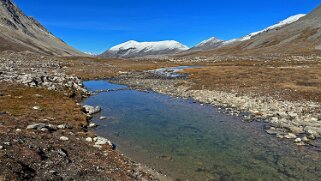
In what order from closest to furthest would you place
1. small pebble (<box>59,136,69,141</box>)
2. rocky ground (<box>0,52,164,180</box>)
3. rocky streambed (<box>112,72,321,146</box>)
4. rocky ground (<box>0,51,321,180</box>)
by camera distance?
1. rocky ground (<box>0,52,164,180</box>)
2. rocky ground (<box>0,51,321,180</box>)
3. small pebble (<box>59,136,69,141</box>)
4. rocky streambed (<box>112,72,321,146</box>)

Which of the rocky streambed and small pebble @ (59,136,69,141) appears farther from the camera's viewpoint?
the rocky streambed

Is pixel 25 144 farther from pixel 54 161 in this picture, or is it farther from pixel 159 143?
pixel 159 143

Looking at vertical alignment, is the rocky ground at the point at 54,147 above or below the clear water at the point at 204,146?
above

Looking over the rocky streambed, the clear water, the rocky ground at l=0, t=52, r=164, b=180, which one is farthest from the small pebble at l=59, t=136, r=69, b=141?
the rocky streambed

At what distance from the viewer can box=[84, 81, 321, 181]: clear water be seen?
18656 millimetres

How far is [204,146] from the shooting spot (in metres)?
23.4

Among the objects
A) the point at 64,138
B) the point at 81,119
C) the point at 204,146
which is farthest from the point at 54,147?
the point at 204,146

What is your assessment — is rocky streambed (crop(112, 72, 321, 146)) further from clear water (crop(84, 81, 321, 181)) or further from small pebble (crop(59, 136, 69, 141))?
small pebble (crop(59, 136, 69, 141))

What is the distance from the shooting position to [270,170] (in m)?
18.8

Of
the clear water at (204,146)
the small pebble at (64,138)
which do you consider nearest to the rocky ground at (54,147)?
the small pebble at (64,138)

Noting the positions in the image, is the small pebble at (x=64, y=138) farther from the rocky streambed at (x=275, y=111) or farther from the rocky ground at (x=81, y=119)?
the rocky streambed at (x=275, y=111)

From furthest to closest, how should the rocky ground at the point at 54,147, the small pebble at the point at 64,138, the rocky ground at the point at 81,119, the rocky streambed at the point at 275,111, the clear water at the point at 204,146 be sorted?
1. the rocky streambed at the point at 275,111
2. the small pebble at the point at 64,138
3. the clear water at the point at 204,146
4. the rocky ground at the point at 81,119
5. the rocky ground at the point at 54,147

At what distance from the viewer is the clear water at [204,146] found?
61.2 ft

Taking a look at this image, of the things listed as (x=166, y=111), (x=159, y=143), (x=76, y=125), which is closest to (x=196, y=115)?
(x=166, y=111)
